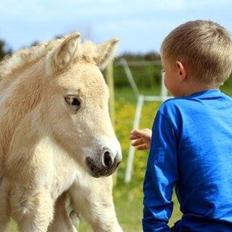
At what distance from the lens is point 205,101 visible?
10.6 ft

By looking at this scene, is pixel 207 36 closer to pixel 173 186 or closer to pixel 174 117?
pixel 174 117

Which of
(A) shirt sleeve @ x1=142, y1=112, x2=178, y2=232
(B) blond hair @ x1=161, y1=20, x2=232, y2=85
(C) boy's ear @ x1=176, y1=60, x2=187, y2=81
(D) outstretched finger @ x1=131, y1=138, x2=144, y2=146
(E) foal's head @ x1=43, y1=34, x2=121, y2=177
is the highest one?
(B) blond hair @ x1=161, y1=20, x2=232, y2=85

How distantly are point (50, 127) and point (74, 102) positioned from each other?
32 centimetres

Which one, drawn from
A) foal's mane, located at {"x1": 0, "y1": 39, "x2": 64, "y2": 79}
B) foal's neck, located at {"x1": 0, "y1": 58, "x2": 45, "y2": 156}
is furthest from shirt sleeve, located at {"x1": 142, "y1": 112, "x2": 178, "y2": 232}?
foal's mane, located at {"x1": 0, "y1": 39, "x2": 64, "y2": 79}

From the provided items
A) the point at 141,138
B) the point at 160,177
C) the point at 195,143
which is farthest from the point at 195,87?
the point at 141,138

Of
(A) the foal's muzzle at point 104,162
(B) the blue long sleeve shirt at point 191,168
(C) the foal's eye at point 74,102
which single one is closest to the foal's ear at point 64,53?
(C) the foal's eye at point 74,102

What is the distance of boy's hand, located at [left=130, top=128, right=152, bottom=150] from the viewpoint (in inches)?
150

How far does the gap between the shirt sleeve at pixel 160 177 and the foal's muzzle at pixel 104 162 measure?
1.64 metres

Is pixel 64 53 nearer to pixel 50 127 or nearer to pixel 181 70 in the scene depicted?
pixel 50 127

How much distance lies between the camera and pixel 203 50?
3.19 m

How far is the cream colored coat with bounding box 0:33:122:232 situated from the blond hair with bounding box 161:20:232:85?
5.31 ft

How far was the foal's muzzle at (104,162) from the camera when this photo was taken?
187 inches

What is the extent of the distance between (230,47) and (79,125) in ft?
6.52

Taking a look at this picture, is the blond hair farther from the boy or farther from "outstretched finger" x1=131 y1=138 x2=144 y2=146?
"outstretched finger" x1=131 y1=138 x2=144 y2=146
